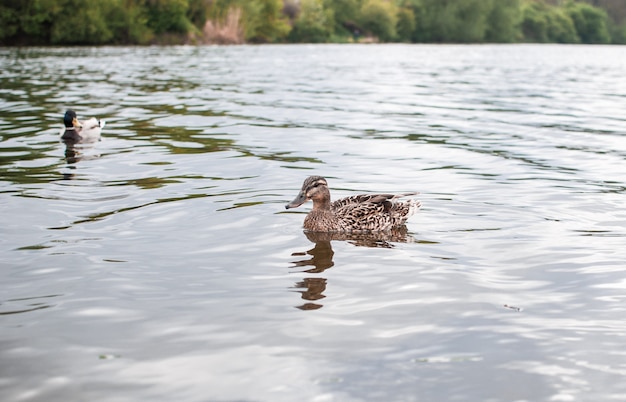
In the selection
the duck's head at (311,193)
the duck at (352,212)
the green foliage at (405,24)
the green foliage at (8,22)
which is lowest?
the duck at (352,212)

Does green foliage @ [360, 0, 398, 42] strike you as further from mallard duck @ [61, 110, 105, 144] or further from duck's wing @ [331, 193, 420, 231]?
duck's wing @ [331, 193, 420, 231]

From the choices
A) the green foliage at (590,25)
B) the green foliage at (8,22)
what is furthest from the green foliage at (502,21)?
the green foliage at (8,22)

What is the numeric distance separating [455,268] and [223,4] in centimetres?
8609

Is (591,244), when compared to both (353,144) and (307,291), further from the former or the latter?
(353,144)

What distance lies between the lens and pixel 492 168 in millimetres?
13117

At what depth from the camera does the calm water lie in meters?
5.08

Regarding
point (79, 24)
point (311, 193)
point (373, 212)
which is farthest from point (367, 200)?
point (79, 24)

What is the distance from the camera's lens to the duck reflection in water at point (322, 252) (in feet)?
21.9

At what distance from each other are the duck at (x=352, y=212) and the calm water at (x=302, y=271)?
10.4 inches

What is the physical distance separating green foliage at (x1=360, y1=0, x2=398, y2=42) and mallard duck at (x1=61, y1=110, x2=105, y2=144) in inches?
4285

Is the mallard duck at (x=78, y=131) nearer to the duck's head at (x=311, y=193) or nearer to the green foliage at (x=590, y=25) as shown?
the duck's head at (x=311, y=193)

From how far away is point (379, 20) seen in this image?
12162cm

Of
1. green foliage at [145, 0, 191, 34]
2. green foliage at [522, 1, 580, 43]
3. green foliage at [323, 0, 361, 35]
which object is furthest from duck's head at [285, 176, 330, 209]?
green foliage at [522, 1, 580, 43]

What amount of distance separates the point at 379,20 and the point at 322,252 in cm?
11702
